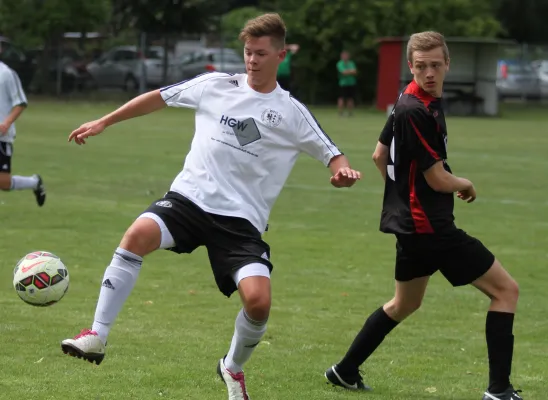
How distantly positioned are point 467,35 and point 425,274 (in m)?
37.8

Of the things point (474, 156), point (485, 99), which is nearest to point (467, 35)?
point (485, 99)

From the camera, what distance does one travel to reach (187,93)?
612cm

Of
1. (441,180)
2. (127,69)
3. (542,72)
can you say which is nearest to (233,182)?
(441,180)

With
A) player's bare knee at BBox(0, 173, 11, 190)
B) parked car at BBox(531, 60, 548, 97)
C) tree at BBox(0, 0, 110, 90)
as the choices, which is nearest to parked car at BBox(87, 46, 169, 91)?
tree at BBox(0, 0, 110, 90)

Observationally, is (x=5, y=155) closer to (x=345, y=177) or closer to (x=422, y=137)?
(x=345, y=177)

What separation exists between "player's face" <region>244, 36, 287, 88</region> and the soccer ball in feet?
4.98

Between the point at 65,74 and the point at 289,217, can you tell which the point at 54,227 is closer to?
the point at 289,217

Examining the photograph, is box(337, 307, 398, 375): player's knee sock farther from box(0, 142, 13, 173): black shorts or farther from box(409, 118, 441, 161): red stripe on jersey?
box(0, 142, 13, 173): black shorts

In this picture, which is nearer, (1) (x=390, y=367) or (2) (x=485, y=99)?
(1) (x=390, y=367)

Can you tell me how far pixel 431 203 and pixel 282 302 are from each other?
309 cm

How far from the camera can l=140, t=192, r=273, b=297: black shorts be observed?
5748 mm

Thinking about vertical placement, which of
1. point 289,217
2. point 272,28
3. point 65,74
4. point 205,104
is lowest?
point 65,74

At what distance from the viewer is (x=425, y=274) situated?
6059mm

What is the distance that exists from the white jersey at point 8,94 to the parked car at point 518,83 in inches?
1321
